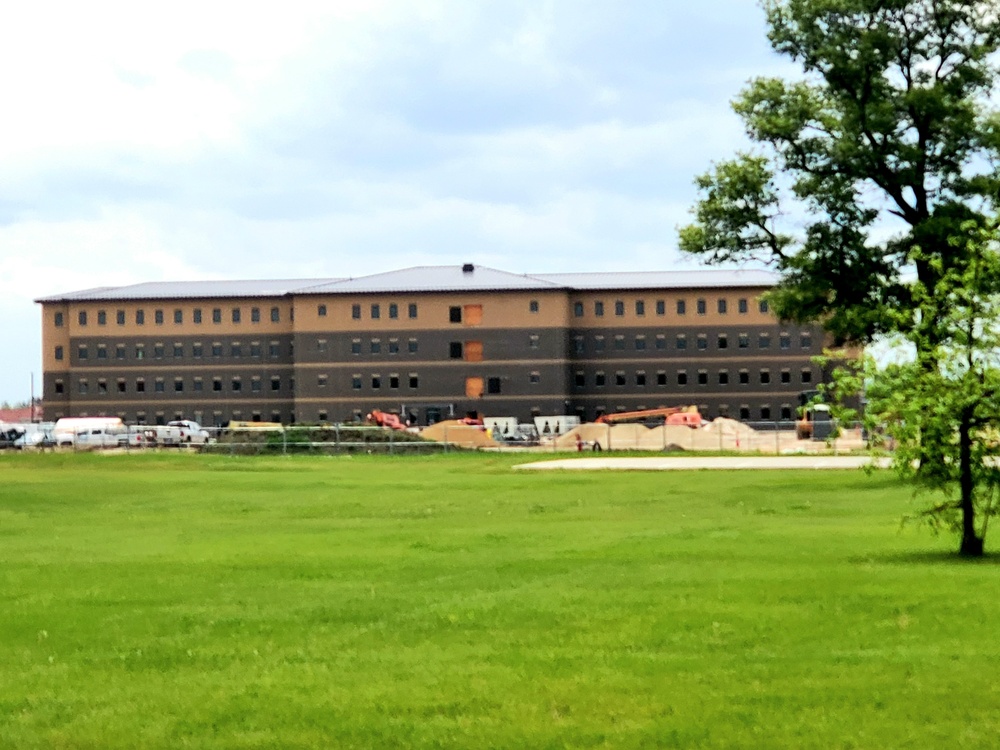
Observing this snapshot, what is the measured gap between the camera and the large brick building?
112 meters

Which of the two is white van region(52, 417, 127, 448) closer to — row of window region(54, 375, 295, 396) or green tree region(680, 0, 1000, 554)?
row of window region(54, 375, 295, 396)

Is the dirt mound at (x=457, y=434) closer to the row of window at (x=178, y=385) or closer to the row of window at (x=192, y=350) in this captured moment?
the row of window at (x=178, y=385)

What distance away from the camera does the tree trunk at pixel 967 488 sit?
688 inches

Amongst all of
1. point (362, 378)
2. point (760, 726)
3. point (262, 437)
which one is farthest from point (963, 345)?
point (362, 378)

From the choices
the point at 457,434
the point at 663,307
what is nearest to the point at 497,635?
the point at 457,434

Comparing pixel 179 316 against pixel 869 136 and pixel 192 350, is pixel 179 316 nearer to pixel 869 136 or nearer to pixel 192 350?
pixel 192 350

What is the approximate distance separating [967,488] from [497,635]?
8.19 metres

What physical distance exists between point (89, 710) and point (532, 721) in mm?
2739

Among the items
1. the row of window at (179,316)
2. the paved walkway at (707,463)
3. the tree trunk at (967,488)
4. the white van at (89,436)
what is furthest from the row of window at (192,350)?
the tree trunk at (967,488)

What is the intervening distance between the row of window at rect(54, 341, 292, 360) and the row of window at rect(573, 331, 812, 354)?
2341 centimetres

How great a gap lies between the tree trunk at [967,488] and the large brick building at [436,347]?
93.5 metres

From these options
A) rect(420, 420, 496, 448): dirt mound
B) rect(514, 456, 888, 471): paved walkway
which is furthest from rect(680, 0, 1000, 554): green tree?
rect(420, 420, 496, 448): dirt mound

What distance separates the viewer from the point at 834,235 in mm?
39750

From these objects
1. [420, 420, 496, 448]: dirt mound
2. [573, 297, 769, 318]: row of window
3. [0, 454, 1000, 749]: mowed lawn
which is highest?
[573, 297, 769, 318]: row of window
